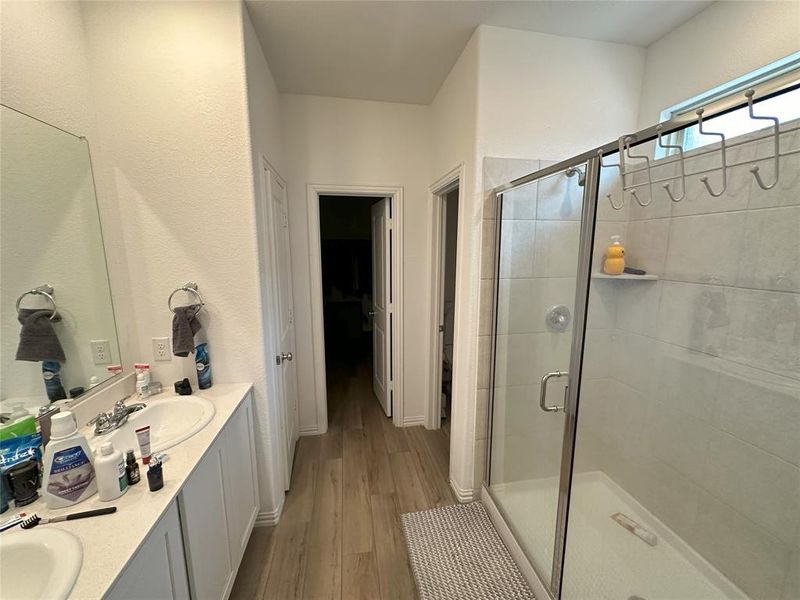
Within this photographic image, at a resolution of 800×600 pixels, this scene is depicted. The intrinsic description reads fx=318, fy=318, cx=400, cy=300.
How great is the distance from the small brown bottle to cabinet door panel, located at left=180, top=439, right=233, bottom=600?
0.14 m

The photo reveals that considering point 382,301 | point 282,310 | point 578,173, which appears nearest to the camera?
point 578,173

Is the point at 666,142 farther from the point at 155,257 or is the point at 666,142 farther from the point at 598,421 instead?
the point at 155,257

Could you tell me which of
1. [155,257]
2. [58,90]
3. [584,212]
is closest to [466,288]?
[584,212]

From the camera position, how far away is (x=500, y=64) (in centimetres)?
170

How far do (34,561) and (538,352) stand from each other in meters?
1.98

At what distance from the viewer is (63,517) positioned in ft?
2.88

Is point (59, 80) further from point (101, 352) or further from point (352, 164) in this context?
point (352, 164)

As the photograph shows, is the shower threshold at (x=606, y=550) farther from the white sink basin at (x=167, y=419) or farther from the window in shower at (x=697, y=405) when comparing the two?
the white sink basin at (x=167, y=419)

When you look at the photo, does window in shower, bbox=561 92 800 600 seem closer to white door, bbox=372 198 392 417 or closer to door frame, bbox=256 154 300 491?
white door, bbox=372 198 392 417

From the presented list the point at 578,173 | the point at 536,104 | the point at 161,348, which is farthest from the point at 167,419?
the point at 536,104

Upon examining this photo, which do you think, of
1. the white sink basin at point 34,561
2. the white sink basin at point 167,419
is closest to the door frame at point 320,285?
the white sink basin at point 167,419

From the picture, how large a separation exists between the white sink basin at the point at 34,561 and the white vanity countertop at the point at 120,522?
0.06 ft

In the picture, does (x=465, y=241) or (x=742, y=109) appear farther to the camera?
(x=465, y=241)

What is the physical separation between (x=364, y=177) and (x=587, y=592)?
2.77 meters
